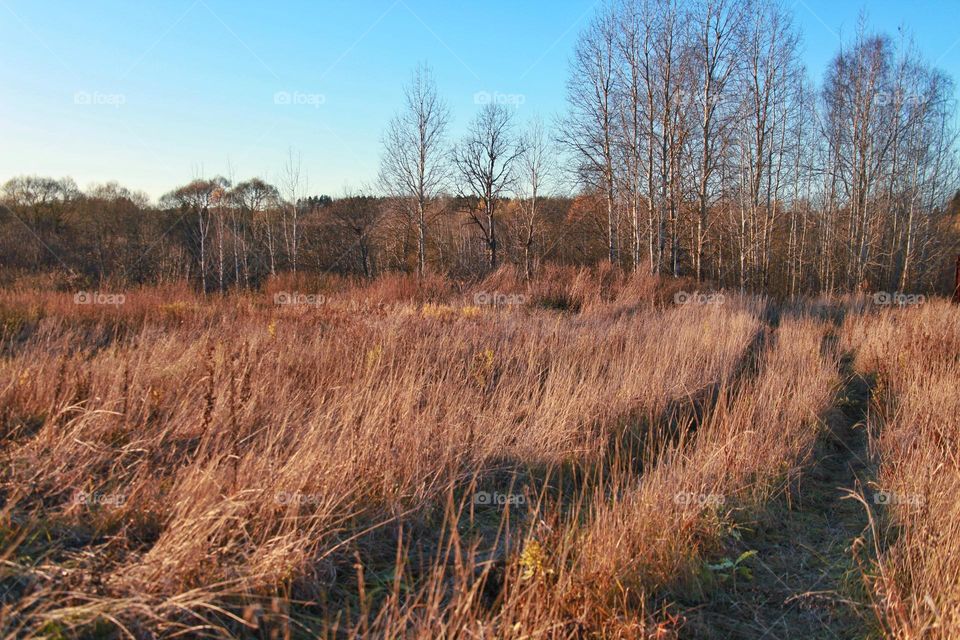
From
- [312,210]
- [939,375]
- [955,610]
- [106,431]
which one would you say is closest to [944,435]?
[939,375]

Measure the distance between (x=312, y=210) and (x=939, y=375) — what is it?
33.3m

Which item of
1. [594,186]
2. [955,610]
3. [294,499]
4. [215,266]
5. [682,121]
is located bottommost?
[955,610]

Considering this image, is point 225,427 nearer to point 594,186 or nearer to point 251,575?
point 251,575

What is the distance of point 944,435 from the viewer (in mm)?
3996
